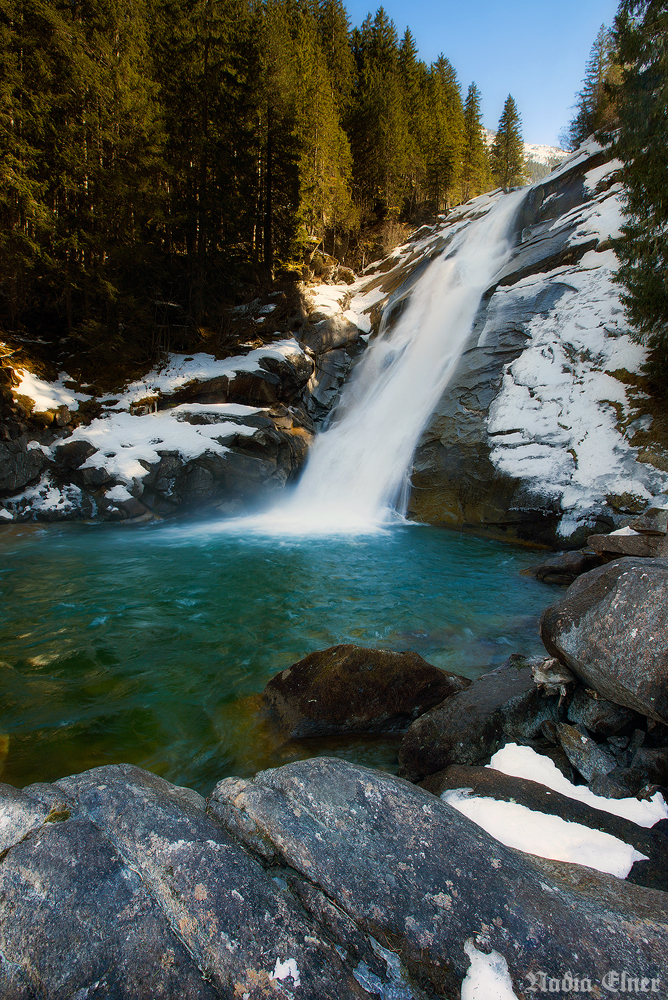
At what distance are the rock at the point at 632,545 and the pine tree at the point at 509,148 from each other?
1831 inches

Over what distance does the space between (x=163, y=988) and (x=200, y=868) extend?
1.21 feet

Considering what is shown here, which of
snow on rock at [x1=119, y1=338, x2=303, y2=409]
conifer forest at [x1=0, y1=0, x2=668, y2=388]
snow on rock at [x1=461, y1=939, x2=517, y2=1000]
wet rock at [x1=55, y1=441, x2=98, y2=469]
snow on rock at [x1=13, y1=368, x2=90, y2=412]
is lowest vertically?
snow on rock at [x1=461, y1=939, x2=517, y2=1000]

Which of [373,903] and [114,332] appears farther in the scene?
[114,332]

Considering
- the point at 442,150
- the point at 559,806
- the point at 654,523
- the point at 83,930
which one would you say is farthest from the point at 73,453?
the point at 442,150

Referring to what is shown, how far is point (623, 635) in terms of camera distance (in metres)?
3.48

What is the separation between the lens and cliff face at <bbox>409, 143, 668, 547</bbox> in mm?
9828

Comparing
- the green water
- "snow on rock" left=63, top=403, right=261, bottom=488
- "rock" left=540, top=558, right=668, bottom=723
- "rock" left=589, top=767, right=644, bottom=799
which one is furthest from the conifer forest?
"rock" left=589, top=767, right=644, bottom=799

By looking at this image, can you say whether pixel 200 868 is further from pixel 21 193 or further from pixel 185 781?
pixel 21 193

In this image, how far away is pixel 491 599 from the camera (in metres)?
7.50

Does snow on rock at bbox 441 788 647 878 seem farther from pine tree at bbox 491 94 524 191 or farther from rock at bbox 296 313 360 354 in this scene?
pine tree at bbox 491 94 524 191

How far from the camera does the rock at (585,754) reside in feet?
11.0

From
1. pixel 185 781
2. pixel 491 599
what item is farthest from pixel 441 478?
→ pixel 185 781

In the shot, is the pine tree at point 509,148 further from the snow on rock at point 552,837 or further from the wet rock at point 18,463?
the snow on rock at point 552,837

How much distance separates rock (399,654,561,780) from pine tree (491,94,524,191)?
4928cm
